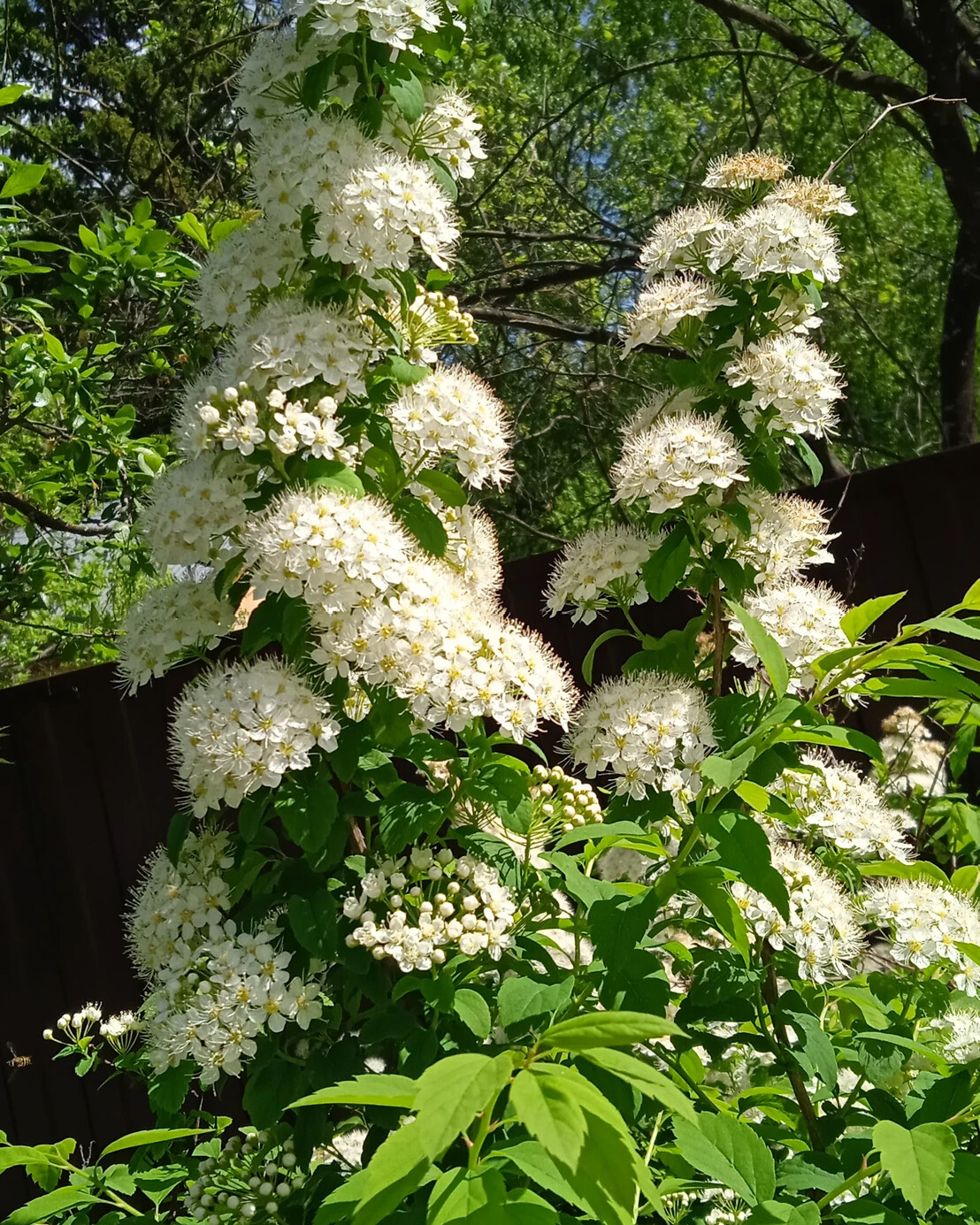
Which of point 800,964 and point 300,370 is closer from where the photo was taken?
point 300,370

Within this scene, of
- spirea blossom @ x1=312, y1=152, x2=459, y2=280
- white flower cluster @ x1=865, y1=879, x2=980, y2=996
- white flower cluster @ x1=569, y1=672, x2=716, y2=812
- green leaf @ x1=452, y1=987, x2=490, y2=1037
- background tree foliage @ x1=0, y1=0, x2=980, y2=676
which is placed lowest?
white flower cluster @ x1=865, y1=879, x2=980, y2=996

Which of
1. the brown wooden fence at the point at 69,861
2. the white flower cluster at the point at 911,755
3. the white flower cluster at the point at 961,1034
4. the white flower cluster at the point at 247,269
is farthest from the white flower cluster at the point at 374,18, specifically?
the white flower cluster at the point at 911,755

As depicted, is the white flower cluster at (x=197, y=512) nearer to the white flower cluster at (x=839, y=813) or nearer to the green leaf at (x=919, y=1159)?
the white flower cluster at (x=839, y=813)

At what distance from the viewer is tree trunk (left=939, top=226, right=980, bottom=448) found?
5.15 m

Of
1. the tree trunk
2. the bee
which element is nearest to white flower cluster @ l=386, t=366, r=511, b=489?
the bee

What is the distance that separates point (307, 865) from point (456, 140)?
3.67 feet

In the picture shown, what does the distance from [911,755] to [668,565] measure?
178cm

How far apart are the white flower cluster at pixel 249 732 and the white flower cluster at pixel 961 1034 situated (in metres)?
0.89

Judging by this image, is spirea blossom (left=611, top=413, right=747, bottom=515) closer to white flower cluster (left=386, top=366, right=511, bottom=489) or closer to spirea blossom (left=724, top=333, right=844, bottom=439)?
spirea blossom (left=724, top=333, right=844, bottom=439)

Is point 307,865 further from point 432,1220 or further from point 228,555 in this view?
point 432,1220

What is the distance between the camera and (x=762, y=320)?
1.62 metres

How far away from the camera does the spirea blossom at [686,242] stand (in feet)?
5.35

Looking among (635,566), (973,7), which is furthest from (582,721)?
(973,7)

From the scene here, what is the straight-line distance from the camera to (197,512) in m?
1.44
